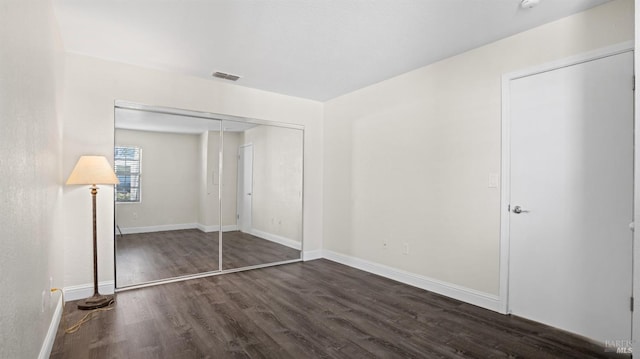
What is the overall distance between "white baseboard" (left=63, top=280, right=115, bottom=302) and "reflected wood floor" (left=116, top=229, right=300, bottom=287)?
126 mm

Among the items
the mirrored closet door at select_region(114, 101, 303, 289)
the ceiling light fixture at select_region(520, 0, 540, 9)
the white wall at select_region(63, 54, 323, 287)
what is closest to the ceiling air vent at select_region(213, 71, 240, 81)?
the white wall at select_region(63, 54, 323, 287)

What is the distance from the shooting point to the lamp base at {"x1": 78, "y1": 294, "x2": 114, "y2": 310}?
3.08 metres

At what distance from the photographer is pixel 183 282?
391 centimetres

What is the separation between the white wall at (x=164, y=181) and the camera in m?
3.83

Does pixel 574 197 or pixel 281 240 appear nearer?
pixel 574 197

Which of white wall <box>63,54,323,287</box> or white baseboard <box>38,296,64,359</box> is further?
white wall <box>63,54,323,287</box>

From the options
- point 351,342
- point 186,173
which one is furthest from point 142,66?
point 351,342

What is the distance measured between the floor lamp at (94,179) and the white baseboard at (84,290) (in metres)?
0.16

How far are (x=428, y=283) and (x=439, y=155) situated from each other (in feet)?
4.79

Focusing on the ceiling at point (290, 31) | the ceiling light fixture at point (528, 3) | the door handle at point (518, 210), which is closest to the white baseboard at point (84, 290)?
the ceiling at point (290, 31)

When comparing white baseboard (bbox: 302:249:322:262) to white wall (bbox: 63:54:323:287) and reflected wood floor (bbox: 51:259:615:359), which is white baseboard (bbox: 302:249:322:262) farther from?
white wall (bbox: 63:54:323:287)

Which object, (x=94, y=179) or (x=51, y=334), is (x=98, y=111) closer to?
(x=94, y=179)

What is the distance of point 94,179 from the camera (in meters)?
3.08

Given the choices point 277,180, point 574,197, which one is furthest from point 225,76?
point 574,197
